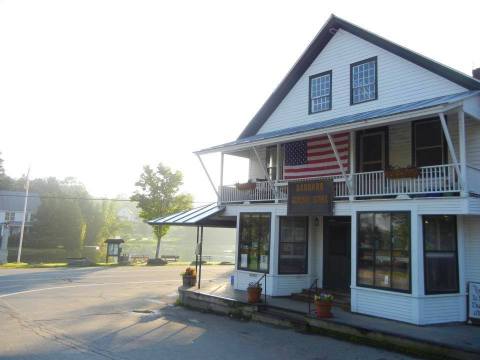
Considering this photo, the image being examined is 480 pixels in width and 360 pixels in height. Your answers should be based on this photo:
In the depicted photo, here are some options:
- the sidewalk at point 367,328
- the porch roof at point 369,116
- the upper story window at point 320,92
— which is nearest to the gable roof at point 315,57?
the porch roof at point 369,116

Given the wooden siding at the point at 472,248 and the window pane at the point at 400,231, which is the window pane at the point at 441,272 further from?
the window pane at the point at 400,231

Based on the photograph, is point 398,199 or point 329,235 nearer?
point 398,199

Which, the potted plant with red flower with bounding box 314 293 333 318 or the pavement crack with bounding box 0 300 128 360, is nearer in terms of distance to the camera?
the pavement crack with bounding box 0 300 128 360

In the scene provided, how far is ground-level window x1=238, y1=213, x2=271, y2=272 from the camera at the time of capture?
1661 cm

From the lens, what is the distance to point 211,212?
18.2 meters

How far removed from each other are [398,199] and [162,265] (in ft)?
95.8

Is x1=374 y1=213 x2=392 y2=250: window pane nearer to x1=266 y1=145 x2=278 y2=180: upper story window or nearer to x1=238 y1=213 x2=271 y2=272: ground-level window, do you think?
x1=238 y1=213 x2=271 y2=272: ground-level window

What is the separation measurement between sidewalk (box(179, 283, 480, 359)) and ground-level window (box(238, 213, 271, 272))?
151cm

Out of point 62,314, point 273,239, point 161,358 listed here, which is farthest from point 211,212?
point 161,358

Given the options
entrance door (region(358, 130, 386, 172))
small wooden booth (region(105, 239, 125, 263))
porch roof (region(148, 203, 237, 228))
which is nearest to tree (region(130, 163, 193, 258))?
small wooden booth (region(105, 239, 125, 263))

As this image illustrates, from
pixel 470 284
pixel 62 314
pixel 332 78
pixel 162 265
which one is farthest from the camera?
pixel 162 265

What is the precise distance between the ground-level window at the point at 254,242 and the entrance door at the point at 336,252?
221 cm

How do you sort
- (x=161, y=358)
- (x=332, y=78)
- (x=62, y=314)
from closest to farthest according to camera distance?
(x=161, y=358) → (x=62, y=314) → (x=332, y=78)

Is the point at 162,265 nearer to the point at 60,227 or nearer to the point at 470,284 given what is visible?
the point at 60,227
